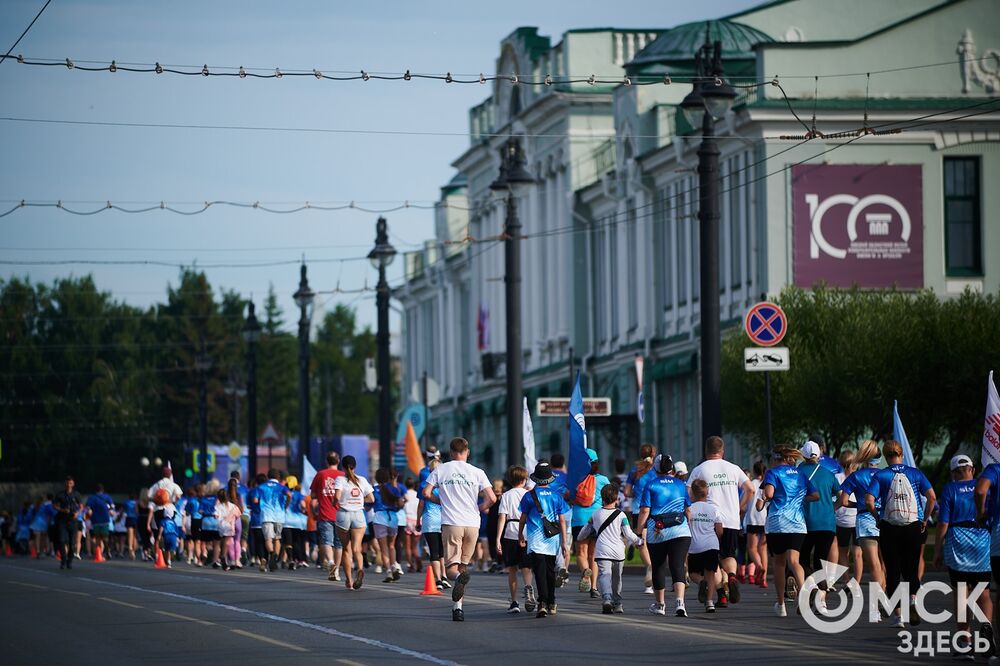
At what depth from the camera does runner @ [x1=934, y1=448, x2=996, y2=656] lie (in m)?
16.1

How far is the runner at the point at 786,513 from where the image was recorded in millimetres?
20375

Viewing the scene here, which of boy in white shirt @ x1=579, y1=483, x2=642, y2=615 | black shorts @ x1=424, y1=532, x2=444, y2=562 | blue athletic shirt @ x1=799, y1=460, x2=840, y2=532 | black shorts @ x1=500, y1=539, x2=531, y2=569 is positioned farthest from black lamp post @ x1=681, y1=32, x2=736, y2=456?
black shorts @ x1=500, y1=539, x2=531, y2=569

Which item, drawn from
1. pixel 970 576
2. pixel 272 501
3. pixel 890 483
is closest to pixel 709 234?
pixel 890 483

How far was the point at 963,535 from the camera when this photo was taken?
53.4 feet

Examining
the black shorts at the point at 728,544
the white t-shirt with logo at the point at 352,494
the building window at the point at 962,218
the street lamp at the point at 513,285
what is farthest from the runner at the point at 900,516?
the building window at the point at 962,218

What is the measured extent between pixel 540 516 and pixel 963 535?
5450 millimetres

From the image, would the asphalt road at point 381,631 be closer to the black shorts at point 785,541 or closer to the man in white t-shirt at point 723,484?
the black shorts at point 785,541

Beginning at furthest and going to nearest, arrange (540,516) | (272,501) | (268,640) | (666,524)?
(272,501) < (666,524) < (540,516) < (268,640)

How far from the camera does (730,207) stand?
165 ft

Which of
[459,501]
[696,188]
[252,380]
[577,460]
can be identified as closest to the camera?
[459,501]

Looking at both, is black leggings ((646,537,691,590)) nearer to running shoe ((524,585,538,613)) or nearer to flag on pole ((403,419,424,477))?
running shoe ((524,585,538,613))

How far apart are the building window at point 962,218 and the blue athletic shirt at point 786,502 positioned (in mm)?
28478

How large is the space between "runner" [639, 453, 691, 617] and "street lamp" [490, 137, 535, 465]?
14.3m

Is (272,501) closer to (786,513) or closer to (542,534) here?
(542,534)
